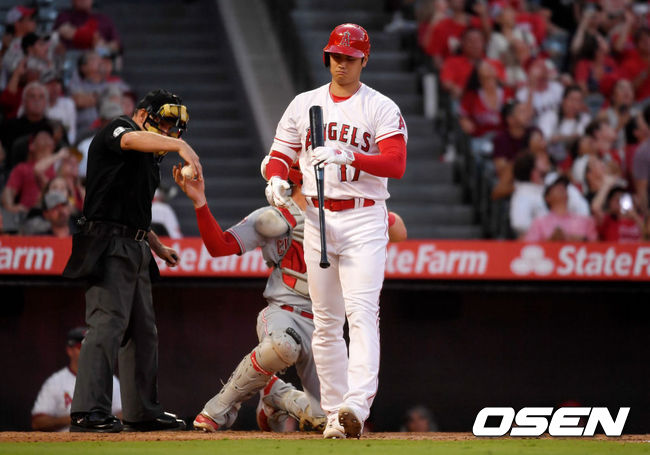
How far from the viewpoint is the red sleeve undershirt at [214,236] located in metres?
5.88

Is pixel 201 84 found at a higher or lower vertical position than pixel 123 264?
lower

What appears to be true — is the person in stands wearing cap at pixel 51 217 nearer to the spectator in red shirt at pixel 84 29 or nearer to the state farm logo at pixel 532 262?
the spectator in red shirt at pixel 84 29

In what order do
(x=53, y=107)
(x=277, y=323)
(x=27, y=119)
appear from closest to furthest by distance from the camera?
(x=277, y=323), (x=27, y=119), (x=53, y=107)

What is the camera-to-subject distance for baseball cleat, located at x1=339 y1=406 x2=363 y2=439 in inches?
208

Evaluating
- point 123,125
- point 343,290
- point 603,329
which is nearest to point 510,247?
point 603,329

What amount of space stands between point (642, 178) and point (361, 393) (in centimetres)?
599

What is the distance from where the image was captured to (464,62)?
37.2 ft

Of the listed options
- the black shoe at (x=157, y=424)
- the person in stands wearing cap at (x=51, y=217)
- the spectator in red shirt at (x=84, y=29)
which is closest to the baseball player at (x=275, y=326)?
the black shoe at (x=157, y=424)

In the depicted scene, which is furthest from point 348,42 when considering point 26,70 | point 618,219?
point 26,70

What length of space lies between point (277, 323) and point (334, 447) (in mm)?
1269

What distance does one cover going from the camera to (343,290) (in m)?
5.55

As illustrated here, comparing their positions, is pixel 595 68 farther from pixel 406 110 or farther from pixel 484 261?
pixel 484 261

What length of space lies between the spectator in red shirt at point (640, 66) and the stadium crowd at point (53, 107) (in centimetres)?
549

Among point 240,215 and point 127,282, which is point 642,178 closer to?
point 240,215
